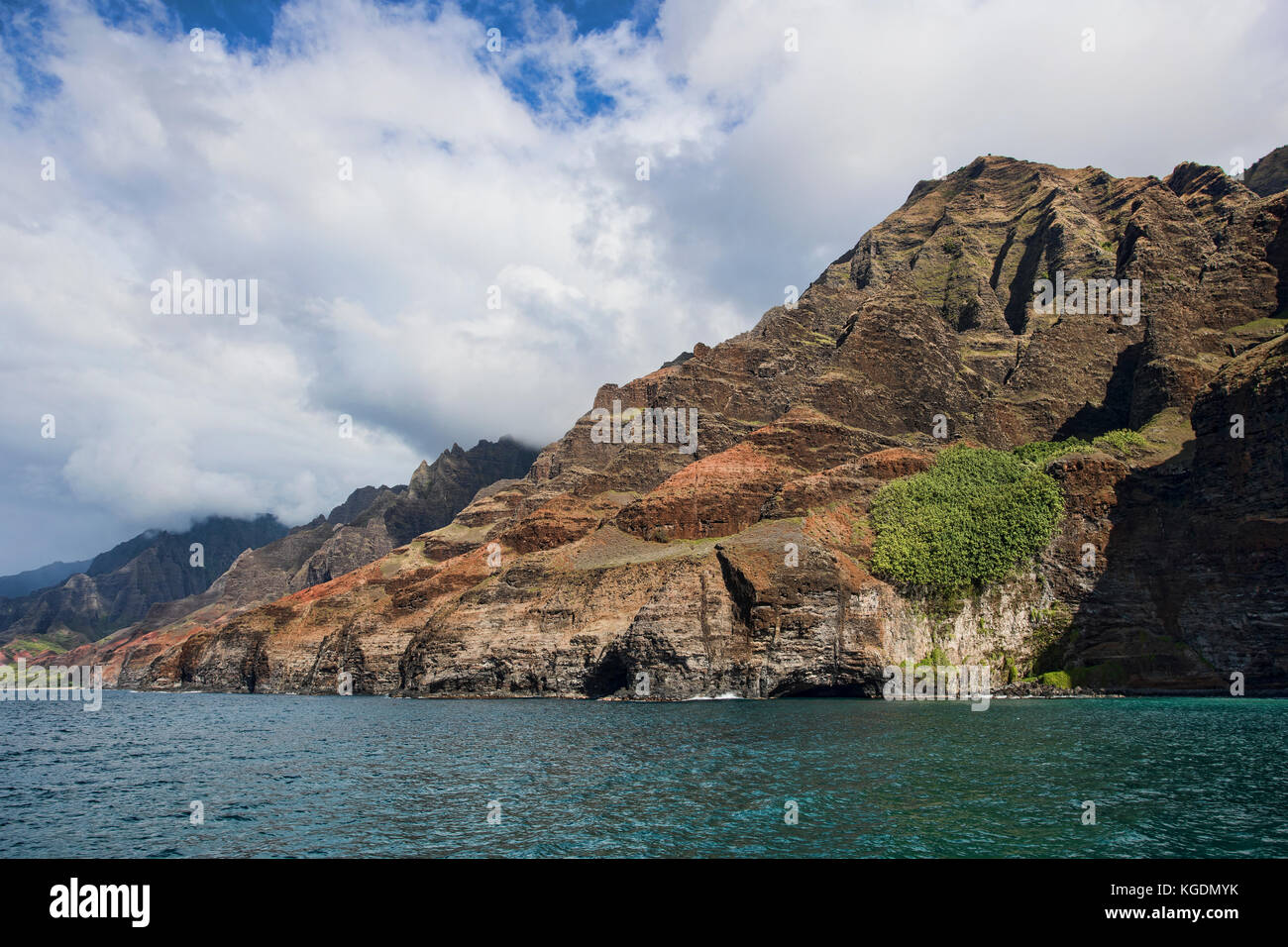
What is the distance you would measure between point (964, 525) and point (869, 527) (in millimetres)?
11099

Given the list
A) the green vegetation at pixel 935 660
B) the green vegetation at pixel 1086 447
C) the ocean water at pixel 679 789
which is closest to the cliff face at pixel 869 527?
the green vegetation at pixel 935 660

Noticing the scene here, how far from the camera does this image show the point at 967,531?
88.1m

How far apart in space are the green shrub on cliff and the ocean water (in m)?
31.1

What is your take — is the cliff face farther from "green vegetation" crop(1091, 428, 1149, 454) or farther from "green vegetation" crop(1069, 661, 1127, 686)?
"green vegetation" crop(1091, 428, 1149, 454)

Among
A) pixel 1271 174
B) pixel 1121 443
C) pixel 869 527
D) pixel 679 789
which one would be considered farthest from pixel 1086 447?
pixel 1271 174

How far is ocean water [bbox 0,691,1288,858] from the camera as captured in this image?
878 inches

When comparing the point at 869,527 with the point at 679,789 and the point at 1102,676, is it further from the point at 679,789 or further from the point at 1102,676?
the point at 679,789

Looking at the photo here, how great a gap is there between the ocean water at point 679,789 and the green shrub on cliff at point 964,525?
1226 inches

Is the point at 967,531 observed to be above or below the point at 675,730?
above

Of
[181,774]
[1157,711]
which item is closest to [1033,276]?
[1157,711]

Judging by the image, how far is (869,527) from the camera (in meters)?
93.9
